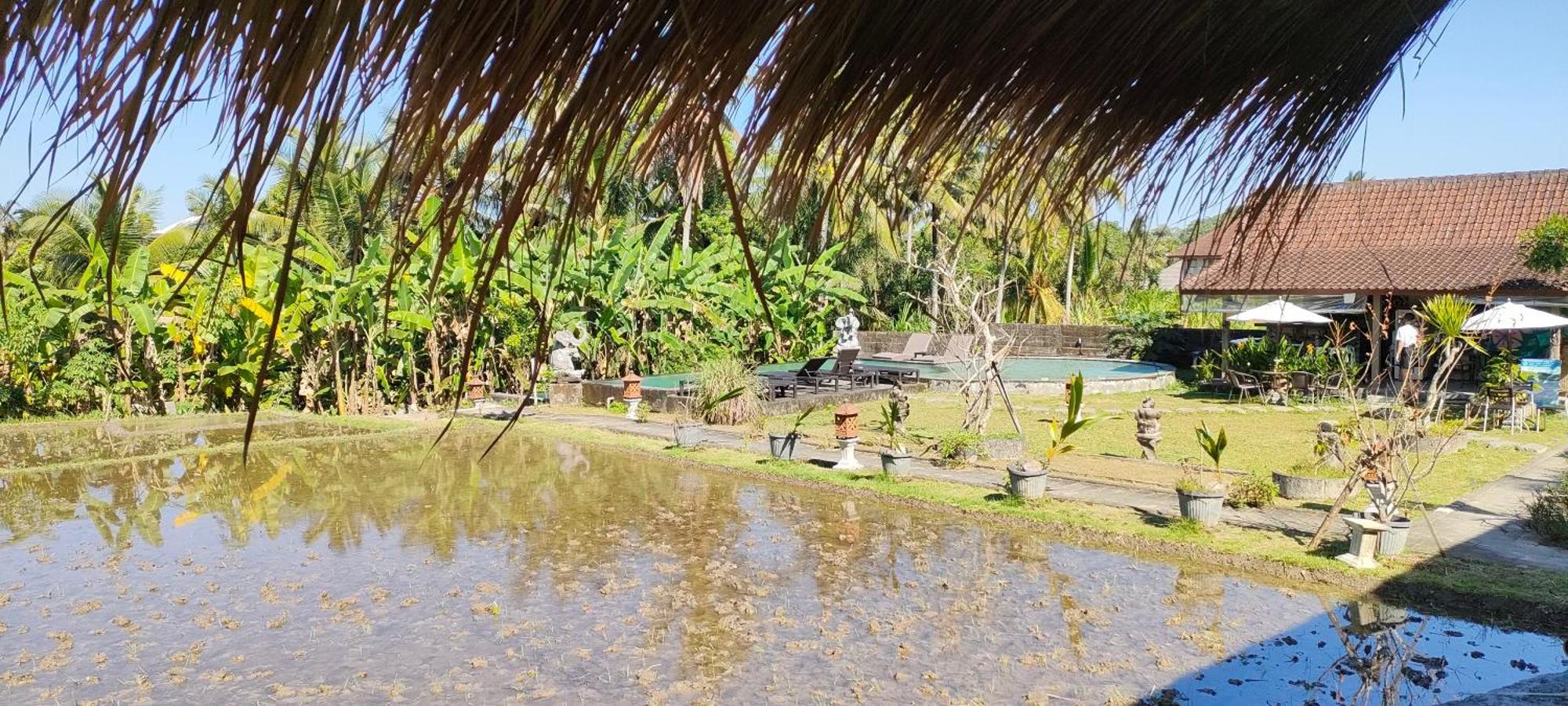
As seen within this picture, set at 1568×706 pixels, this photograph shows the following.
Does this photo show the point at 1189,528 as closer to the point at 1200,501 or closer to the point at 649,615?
the point at 1200,501

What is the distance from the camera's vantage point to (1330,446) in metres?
9.45

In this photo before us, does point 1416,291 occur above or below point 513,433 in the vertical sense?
above

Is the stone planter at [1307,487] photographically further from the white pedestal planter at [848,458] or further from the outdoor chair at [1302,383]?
the outdoor chair at [1302,383]

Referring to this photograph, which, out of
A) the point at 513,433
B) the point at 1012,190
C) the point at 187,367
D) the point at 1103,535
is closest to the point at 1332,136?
the point at 1012,190

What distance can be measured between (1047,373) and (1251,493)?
14.3 meters

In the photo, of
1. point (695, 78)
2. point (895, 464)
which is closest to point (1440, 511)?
point (895, 464)

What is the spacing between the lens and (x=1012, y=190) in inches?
70.7

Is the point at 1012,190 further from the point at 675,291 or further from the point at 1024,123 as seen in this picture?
the point at 675,291

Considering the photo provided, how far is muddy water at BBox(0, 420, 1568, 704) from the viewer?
5.21m

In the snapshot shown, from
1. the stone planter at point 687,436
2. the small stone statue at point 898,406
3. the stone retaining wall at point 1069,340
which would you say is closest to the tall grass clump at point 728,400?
the stone planter at point 687,436

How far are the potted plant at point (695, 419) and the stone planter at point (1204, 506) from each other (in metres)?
5.41

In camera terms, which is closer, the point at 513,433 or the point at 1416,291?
the point at 513,433

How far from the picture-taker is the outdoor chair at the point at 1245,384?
17.3m

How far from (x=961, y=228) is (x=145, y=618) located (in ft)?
20.7
